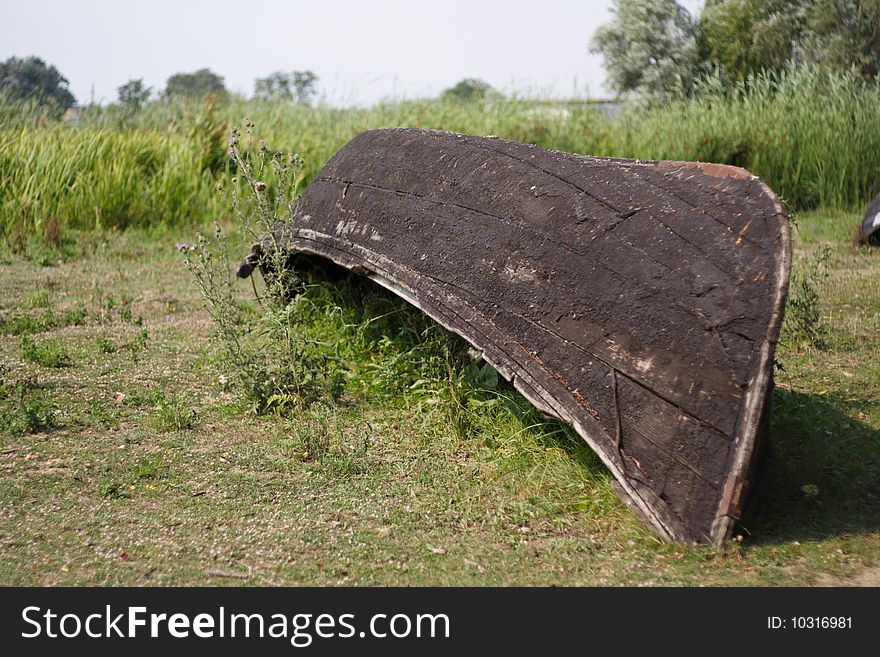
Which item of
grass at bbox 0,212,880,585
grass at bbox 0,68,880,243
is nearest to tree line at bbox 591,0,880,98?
grass at bbox 0,68,880,243

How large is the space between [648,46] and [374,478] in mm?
25199

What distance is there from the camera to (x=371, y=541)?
3.57 metres

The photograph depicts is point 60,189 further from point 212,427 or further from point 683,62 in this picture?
point 683,62

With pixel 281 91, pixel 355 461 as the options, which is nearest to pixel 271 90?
pixel 281 91

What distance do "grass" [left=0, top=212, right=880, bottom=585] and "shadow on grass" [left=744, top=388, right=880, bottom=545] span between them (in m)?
0.01

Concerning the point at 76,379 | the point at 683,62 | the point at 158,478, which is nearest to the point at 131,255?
the point at 76,379

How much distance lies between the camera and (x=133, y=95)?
14.6 metres

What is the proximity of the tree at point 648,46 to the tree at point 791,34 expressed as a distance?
0.69m

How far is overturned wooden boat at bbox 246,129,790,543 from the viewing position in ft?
11.0

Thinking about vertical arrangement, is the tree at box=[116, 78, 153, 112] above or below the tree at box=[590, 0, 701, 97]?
below

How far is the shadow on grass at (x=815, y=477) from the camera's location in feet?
12.0

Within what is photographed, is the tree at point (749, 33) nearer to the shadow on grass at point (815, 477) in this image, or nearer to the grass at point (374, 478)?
the grass at point (374, 478)

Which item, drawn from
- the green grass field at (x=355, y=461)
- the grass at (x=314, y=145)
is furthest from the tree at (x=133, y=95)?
the green grass field at (x=355, y=461)

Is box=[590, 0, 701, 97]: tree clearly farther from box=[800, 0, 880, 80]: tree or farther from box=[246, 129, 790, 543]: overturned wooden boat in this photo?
box=[246, 129, 790, 543]: overturned wooden boat
